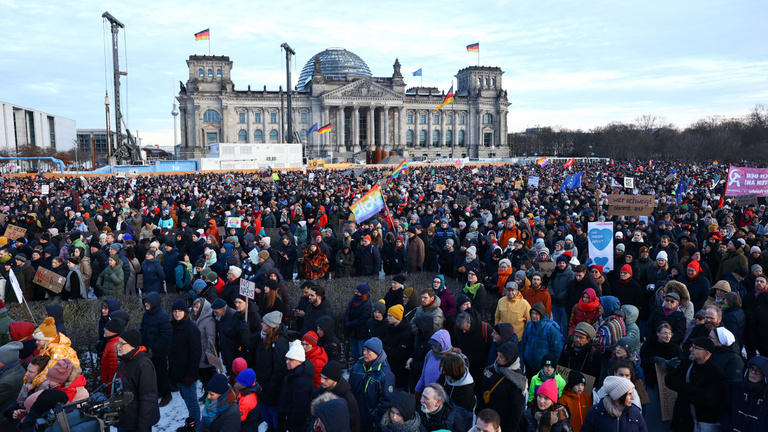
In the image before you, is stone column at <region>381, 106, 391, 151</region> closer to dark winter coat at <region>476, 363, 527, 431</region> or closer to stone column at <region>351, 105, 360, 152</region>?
stone column at <region>351, 105, 360, 152</region>

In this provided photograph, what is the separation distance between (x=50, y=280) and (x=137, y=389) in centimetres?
493

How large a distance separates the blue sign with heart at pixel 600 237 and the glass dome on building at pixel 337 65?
97558mm

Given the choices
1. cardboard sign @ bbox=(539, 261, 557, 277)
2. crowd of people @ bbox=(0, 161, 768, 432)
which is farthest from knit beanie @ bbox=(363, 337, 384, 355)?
cardboard sign @ bbox=(539, 261, 557, 277)

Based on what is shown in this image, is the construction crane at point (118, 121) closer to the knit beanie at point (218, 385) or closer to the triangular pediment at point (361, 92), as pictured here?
the triangular pediment at point (361, 92)

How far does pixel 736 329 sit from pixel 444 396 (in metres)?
4.24

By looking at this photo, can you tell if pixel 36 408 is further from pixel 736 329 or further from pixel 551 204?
pixel 551 204

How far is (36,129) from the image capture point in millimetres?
108438

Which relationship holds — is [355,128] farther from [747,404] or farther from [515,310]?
[747,404]

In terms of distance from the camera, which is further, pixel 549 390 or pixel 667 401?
pixel 667 401

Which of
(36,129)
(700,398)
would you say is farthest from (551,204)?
(36,129)

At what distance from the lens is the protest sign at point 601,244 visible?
9.99 meters

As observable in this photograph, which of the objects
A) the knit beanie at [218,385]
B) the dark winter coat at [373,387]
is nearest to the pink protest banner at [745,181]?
the dark winter coat at [373,387]

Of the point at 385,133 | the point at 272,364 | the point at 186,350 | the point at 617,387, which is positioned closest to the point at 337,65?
the point at 385,133

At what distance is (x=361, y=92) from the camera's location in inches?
3524
